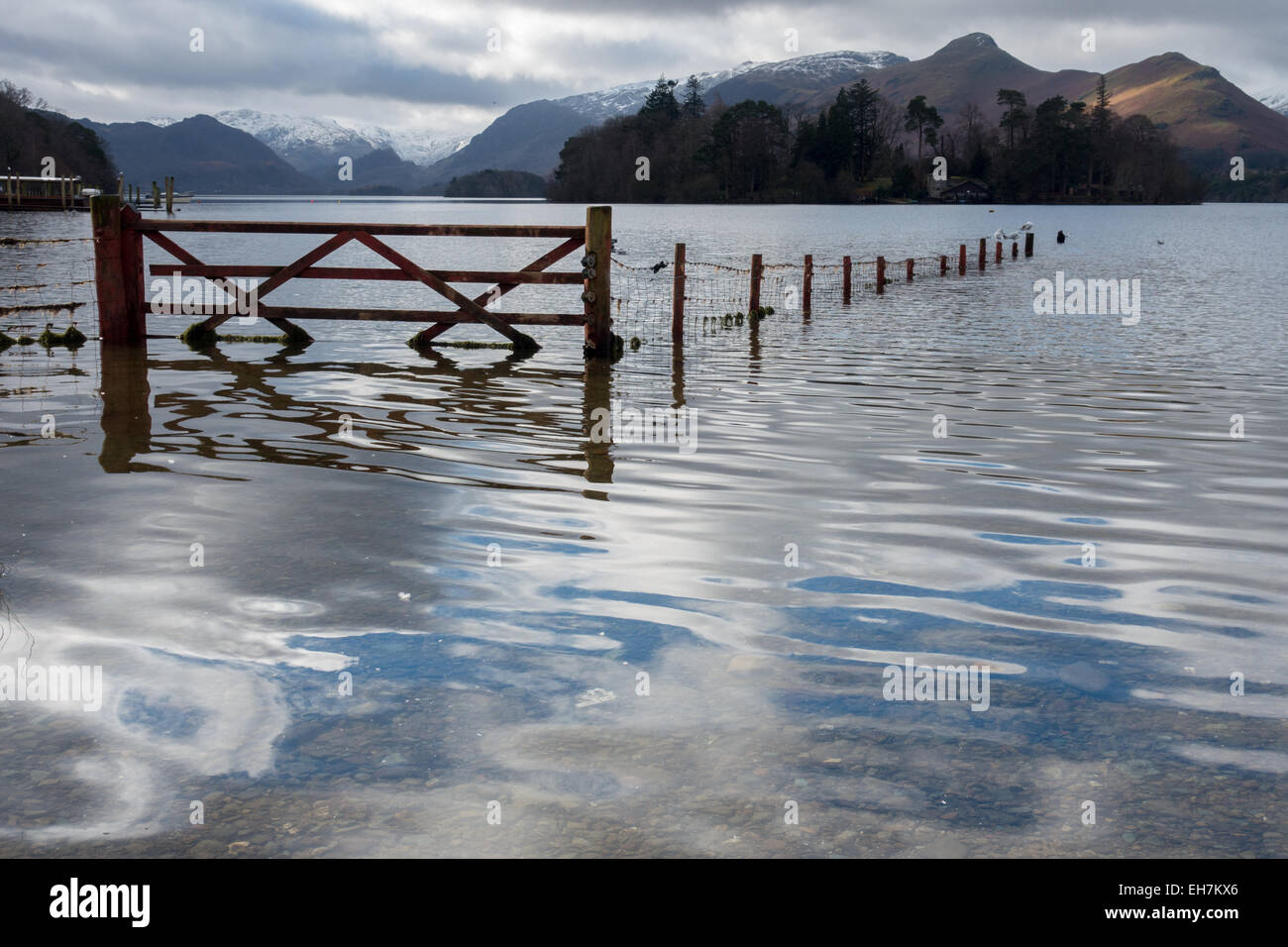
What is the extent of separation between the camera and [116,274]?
1658 cm

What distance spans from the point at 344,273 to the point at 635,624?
39.3 feet

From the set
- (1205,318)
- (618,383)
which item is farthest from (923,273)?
(618,383)

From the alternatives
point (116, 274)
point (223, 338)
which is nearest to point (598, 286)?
point (223, 338)

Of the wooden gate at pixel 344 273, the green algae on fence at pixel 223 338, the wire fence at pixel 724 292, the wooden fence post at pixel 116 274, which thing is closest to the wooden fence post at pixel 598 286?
the wooden gate at pixel 344 273

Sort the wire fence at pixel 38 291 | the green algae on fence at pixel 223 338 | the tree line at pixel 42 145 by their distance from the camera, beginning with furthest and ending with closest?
the tree line at pixel 42 145, the wire fence at pixel 38 291, the green algae on fence at pixel 223 338

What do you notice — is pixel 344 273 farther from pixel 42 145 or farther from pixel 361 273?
pixel 42 145

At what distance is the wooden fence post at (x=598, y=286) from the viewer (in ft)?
51.3

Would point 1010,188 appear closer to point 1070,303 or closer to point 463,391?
point 1070,303

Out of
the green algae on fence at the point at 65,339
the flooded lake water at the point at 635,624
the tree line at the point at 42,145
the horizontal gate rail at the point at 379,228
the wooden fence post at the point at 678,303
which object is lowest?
the flooded lake water at the point at 635,624

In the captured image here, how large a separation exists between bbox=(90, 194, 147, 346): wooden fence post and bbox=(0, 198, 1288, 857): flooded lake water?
325 cm

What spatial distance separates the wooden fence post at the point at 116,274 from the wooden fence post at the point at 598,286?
6.44 metres

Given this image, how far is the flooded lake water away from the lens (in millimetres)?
4082

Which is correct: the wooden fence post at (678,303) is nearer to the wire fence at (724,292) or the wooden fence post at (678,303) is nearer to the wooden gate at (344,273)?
the wire fence at (724,292)
